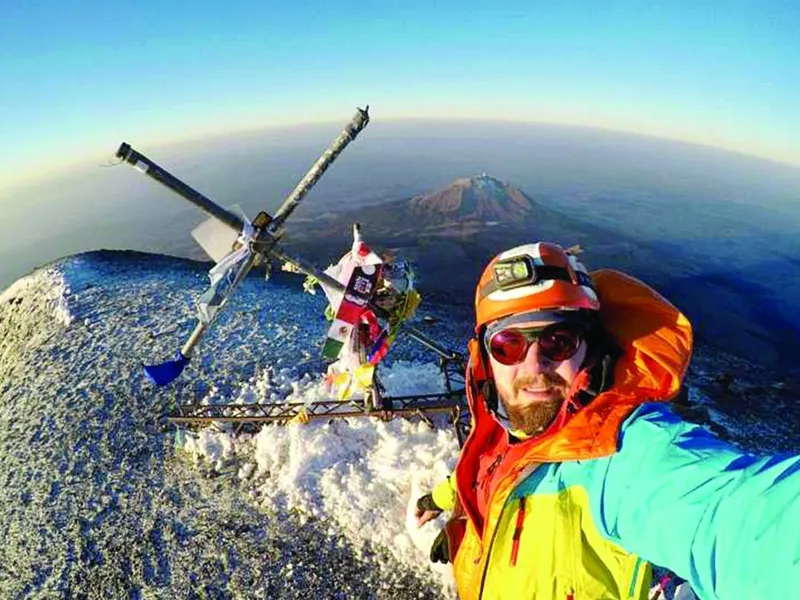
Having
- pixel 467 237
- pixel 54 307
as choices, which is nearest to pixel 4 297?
pixel 54 307

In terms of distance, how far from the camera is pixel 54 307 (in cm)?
1973

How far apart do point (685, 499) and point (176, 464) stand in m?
11.0

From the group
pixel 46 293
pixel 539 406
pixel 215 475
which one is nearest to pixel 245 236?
pixel 539 406

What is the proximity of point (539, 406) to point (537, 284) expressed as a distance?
0.94 meters

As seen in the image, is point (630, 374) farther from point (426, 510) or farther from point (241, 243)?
point (426, 510)

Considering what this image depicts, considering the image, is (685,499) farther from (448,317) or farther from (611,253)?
(611,253)

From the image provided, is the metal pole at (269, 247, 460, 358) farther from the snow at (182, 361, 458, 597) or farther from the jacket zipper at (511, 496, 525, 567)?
the jacket zipper at (511, 496, 525, 567)

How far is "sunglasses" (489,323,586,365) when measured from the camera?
11.0 ft

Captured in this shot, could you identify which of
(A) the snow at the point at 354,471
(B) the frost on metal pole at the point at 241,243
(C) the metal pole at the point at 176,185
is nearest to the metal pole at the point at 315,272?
(B) the frost on metal pole at the point at 241,243

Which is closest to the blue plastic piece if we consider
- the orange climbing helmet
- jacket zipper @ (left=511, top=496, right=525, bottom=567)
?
the orange climbing helmet

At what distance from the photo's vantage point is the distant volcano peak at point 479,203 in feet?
414

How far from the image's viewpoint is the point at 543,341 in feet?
11.3

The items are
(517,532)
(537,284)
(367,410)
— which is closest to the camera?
(517,532)

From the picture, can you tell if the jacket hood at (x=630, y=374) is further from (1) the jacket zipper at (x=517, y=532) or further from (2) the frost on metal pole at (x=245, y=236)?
(2) the frost on metal pole at (x=245, y=236)
